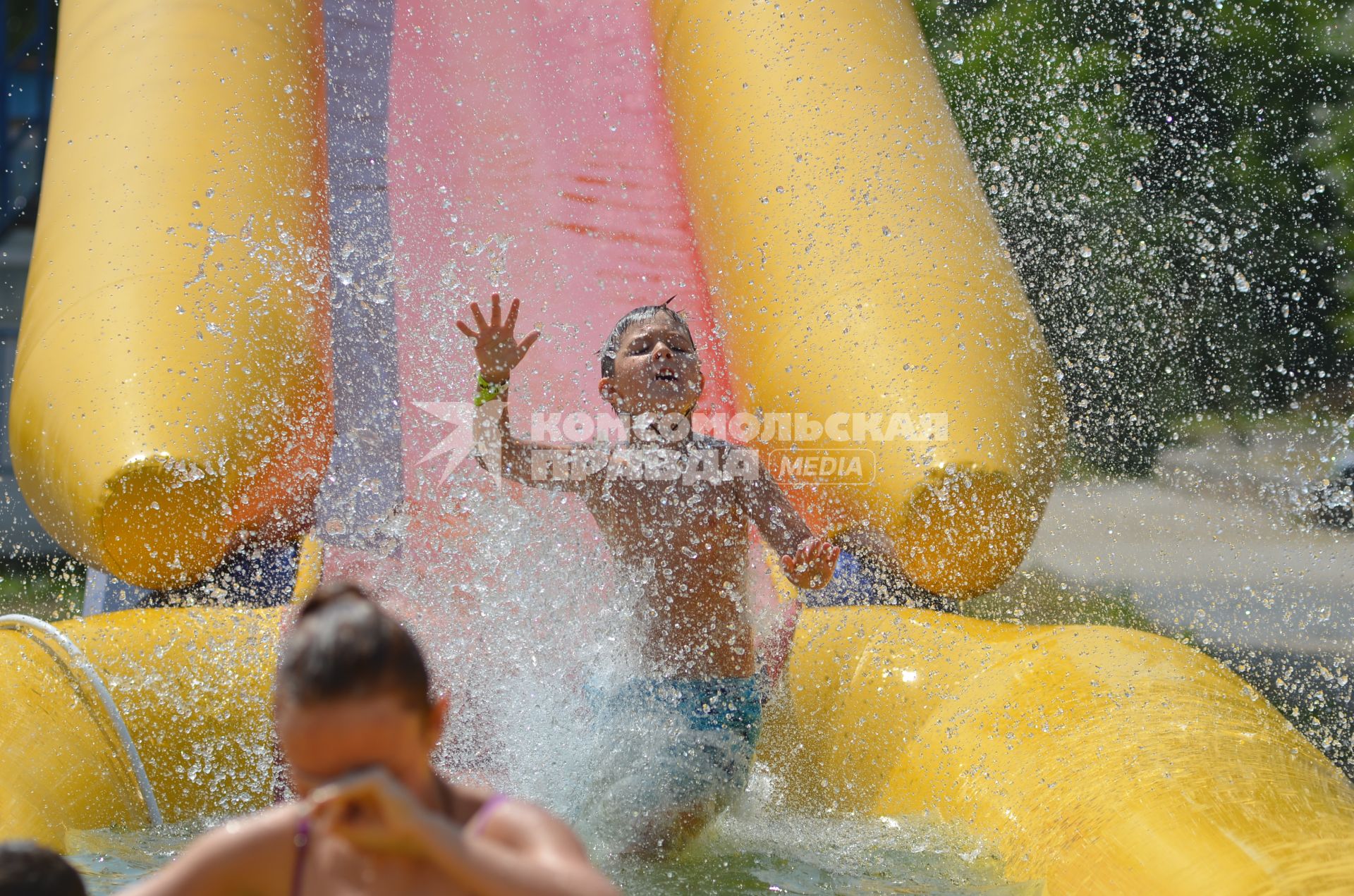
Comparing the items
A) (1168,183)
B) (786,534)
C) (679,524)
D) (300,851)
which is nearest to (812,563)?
(786,534)

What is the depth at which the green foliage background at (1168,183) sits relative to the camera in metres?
5.38

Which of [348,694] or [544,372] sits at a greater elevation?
[544,372]

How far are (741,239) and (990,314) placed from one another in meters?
0.66

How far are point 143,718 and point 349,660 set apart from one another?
1468mm

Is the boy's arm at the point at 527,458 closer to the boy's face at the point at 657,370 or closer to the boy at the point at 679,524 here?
the boy at the point at 679,524

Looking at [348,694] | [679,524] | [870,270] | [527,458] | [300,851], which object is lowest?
[300,851]

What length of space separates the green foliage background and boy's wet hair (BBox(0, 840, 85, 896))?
17.0ft

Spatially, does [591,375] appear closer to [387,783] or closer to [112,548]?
[112,548]

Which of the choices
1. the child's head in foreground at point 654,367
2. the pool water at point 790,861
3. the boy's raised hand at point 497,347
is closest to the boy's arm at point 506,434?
the boy's raised hand at point 497,347

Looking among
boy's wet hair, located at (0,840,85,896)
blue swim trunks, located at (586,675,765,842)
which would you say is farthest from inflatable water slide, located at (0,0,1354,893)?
boy's wet hair, located at (0,840,85,896)

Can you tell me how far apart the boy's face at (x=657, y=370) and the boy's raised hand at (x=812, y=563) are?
Result: 1.09 ft

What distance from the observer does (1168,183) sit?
6.11 metres

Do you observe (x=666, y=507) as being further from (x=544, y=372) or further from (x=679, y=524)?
(x=544, y=372)

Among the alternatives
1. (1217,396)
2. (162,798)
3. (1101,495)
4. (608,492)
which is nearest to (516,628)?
(608,492)
